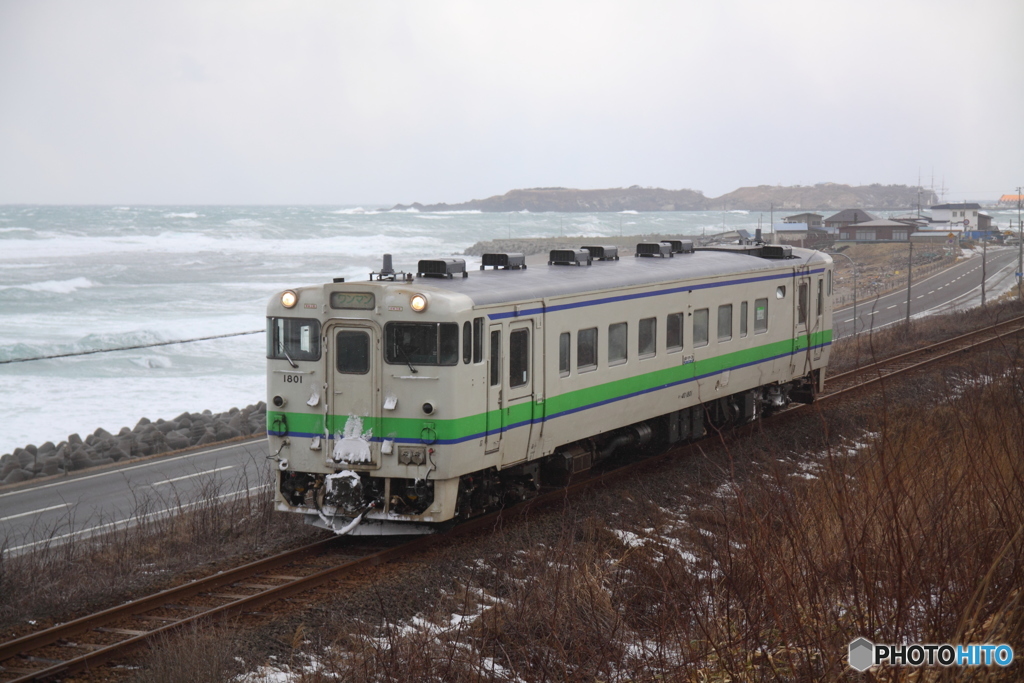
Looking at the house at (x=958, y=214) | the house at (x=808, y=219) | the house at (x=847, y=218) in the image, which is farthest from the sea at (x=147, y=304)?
the house at (x=958, y=214)

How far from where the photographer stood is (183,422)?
23.3 metres

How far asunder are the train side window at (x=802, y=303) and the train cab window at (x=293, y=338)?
10319mm

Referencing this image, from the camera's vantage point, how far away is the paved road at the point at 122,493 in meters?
13.6

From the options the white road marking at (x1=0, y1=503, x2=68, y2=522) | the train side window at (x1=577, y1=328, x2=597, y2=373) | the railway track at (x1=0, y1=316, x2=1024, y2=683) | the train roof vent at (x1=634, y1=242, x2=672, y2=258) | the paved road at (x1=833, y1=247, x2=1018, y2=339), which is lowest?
the white road marking at (x1=0, y1=503, x2=68, y2=522)

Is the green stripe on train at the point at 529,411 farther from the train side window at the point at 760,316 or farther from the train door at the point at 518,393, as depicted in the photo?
the train side window at the point at 760,316

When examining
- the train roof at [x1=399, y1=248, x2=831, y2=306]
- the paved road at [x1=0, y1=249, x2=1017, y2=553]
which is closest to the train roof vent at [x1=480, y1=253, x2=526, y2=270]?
the train roof at [x1=399, y1=248, x2=831, y2=306]

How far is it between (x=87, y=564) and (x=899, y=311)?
42619 mm

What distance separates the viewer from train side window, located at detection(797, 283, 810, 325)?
17984mm

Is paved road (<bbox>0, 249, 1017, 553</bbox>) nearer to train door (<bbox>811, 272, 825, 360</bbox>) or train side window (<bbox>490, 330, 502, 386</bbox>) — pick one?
train door (<bbox>811, 272, 825, 360</bbox>)

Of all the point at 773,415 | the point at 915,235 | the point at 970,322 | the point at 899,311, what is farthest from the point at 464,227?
the point at 773,415

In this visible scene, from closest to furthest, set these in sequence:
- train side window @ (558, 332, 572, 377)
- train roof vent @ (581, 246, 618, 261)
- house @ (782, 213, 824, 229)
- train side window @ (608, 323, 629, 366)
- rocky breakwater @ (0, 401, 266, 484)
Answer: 1. train side window @ (558, 332, 572, 377)
2. train side window @ (608, 323, 629, 366)
3. train roof vent @ (581, 246, 618, 261)
4. rocky breakwater @ (0, 401, 266, 484)
5. house @ (782, 213, 824, 229)

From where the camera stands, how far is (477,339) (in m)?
10.7

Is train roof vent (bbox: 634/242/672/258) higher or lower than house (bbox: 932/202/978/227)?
lower

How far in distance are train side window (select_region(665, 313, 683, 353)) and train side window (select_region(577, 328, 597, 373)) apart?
6.31 ft
